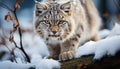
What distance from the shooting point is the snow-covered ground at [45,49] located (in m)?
1.73

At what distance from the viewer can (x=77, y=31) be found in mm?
1861

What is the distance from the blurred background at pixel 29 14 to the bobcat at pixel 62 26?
0.23 feet

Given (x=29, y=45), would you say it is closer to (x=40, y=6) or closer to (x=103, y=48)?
(x=40, y=6)

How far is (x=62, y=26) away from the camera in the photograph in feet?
5.87

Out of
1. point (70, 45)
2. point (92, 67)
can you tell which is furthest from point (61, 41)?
point (92, 67)

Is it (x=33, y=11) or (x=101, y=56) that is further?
(x=33, y=11)

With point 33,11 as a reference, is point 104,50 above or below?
below

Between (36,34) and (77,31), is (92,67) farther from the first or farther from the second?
(36,34)

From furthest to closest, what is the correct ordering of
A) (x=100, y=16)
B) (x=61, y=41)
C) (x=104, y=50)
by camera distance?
1. (x=100, y=16)
2. (x=61, y=41)
3. (x=104, y=50)

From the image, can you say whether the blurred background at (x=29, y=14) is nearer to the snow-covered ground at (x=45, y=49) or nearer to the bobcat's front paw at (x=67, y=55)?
the snow-covered ground at (x=45, y=49)

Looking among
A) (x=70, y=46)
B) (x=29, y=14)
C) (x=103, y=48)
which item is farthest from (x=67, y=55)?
(x=29, y=14)

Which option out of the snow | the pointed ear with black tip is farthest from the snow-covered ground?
the pointed ear with black tip

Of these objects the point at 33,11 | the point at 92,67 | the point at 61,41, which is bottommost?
the point at 92,67

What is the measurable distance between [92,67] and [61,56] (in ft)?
0.51
